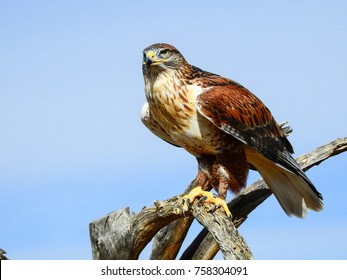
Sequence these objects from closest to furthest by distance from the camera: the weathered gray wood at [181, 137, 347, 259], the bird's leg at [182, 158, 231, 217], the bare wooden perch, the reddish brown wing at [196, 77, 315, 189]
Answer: the bare wooden perch, the reddish brown wing at [196, 77, 315, 189], the bird's leg at [182, 158, 231, 217], the weathered gray wood at [181, 137, 347, 259]

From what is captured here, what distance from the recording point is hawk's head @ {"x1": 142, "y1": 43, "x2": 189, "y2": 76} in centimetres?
721

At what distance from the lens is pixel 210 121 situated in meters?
7.27

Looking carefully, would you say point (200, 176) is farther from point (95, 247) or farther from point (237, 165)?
point (95, 247)

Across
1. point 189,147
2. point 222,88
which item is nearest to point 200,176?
point 189,147

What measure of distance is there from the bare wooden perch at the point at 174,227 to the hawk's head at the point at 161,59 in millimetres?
1257

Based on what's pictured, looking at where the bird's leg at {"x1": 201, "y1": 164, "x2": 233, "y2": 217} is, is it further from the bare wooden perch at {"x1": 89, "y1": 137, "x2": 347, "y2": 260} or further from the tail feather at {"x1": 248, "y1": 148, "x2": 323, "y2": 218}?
the tail feather at {"x1": 248, "y1": 148, "x2": 323, "y2": 218}

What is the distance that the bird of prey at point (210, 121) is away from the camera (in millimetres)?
7246

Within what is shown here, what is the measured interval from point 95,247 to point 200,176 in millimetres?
1528

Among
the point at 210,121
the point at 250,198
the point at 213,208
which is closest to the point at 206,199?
the point at 213,208

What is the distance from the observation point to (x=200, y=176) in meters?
7.74

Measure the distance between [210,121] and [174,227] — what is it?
6.25 ft

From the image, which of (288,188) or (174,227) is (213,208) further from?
(174,227)

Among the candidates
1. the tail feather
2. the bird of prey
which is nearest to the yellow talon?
the bird of prey

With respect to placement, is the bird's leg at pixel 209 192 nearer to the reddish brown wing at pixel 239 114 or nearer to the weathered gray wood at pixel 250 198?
the reddish brown wing at pixel 239 114
